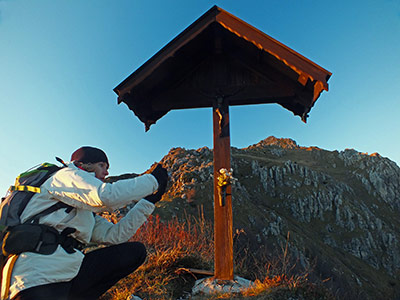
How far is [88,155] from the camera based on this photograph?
7.77ft

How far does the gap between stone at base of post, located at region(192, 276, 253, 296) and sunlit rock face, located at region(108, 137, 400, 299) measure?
45532mm

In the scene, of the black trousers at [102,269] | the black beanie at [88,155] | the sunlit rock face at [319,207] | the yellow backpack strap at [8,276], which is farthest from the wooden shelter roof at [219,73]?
the sunlit rock face at [319,207]

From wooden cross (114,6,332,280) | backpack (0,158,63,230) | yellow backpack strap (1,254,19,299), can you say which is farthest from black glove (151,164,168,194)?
wooden cross (114,6,332,280)

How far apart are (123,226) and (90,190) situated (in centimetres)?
76

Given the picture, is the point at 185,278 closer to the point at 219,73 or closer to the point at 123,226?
the point at 123,226

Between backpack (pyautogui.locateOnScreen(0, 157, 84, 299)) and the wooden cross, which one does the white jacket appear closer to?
backpack (pyautogui.locateOnScreen(0, 157, 84, 299))

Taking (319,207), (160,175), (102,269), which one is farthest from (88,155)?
(319,207)

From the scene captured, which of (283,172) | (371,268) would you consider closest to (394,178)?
(283,172)

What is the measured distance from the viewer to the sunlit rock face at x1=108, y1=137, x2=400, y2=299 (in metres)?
60.1

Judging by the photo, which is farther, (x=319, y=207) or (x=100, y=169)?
(x=319, y=207)

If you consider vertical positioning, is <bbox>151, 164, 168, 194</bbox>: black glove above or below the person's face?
below

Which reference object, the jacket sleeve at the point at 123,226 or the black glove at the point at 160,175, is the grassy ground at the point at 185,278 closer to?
the jacket sleeve at the point at 123,226

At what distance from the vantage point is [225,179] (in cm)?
352

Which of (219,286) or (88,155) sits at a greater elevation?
(88,155)
